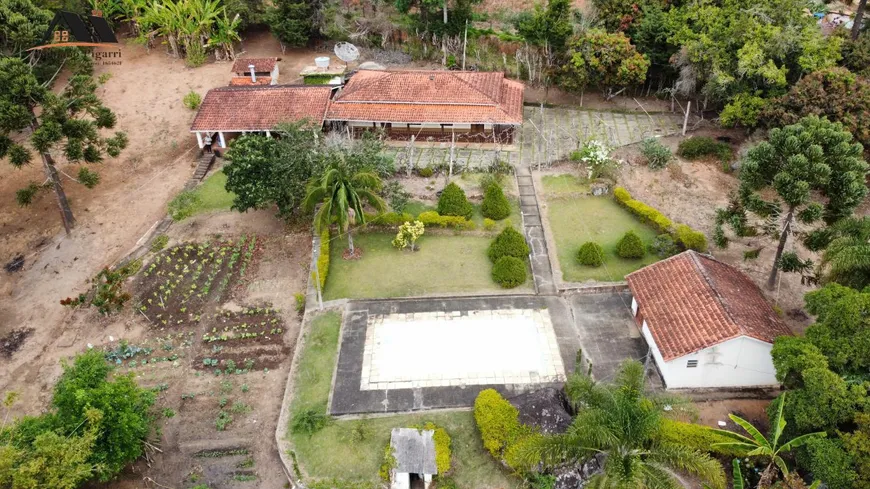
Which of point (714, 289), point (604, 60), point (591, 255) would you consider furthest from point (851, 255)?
point (604, 60)

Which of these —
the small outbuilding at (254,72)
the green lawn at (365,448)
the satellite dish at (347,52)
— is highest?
the satellite dish at (347,52)

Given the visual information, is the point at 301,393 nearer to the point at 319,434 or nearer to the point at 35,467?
the point at 319,434

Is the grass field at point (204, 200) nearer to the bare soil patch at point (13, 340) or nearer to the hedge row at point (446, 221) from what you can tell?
the bare soil patch at point (13, 340)

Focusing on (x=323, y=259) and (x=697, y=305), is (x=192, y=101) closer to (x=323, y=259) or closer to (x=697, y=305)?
(x=323, y=259)

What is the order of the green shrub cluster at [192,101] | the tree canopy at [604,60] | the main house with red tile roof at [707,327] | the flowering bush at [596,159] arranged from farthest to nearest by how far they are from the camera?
the green shrub cluster at [192,101], the tree canopy at [604,60], the flowering bush at [596,159], the main house with red tile roof at [707,327]

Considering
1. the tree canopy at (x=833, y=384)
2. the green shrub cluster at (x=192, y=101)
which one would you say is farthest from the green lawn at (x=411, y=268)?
the green shrub cluster at (x=192, y=101)

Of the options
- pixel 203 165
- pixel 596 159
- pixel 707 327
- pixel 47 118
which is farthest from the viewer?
pixel 203 165
